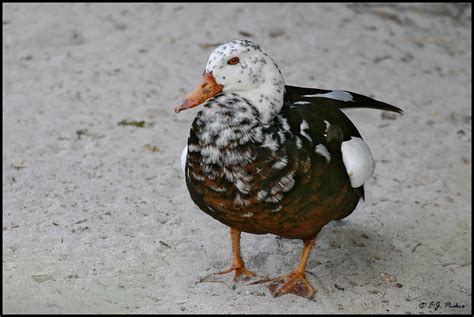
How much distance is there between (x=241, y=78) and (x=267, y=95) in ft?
0.46

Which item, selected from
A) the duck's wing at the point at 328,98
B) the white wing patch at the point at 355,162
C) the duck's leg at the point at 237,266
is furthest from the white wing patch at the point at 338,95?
the duck's leg at the point at 237,266

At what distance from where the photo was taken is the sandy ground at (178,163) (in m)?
3.85

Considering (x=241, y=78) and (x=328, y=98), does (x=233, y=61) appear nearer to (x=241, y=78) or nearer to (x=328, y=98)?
(x=241, y=78)

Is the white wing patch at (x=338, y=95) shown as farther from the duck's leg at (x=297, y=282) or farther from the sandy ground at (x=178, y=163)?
the sandy ground at (x=178, y=163)

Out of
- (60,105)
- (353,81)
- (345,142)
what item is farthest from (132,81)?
(345,142)

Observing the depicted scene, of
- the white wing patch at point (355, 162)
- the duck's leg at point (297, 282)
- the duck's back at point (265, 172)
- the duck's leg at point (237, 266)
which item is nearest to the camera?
the duck's back at point (265, 172)

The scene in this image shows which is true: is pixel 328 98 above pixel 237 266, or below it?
above

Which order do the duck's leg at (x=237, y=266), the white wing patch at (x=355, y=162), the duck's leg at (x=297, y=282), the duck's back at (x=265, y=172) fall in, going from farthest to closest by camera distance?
the duck's leg at (x=237, y=266)
the duck's leg at (x=297, y=282)
the white wing patch at (x=355, y=162)
the duck's back at (x=265, y=172)

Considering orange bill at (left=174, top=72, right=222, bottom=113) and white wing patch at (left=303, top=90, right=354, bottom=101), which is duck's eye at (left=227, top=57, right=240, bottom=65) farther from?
white wing patch at (left=303, top=90, right=354, bottom=101)

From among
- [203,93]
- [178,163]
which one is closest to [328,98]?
[203,93]

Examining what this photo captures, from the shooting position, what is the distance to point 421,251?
4398 mm

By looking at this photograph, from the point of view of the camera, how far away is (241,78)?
3.52m

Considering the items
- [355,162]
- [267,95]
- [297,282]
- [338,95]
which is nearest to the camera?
[267,95]

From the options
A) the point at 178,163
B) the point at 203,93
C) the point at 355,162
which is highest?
the point at 203,93
